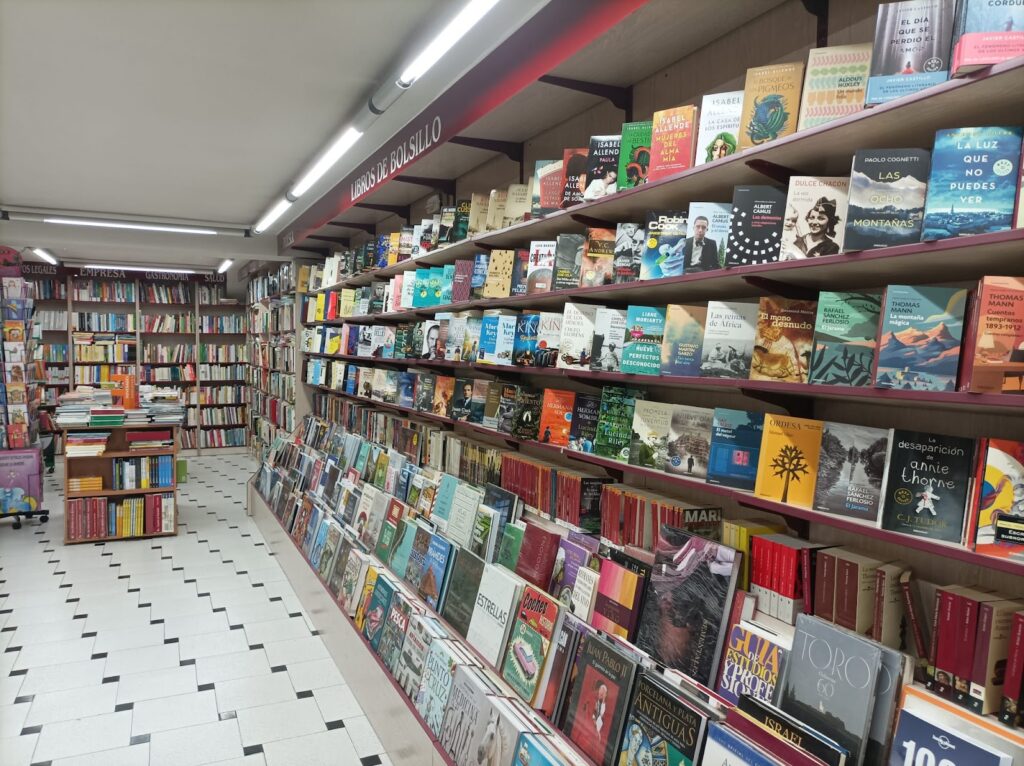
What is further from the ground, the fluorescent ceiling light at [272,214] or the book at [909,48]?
the fluorescent ceiling light at [272,214]

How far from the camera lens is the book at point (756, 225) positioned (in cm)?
182

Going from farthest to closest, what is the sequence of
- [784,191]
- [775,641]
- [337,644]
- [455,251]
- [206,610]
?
1. [206,610]
2. [337,644]
3. [455,251]
4. [784,191]
5. [775,641]

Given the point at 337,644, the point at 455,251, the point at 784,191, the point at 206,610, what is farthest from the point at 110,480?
the point at 784,191

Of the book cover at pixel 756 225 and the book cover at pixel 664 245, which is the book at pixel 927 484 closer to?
the book cover at pixel 756 225

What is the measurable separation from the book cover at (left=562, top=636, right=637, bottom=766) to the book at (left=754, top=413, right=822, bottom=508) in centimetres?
68

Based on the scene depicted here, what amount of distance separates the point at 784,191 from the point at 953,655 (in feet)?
4.03

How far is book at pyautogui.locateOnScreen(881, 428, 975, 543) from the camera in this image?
141 cm

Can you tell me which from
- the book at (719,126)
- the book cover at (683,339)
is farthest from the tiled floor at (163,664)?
the book at (719,126)

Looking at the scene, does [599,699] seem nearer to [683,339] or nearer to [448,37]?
[683,339]

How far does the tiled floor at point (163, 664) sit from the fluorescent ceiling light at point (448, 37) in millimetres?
3036

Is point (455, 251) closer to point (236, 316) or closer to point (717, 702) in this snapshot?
point (717, 702)

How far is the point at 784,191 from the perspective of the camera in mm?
1879

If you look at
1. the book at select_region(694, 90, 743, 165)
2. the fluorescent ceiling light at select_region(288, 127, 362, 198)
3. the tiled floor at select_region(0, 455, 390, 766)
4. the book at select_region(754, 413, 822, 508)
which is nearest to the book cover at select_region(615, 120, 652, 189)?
the book at select_region(694, 90, 743, 165)

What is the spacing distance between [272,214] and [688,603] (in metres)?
5.43
